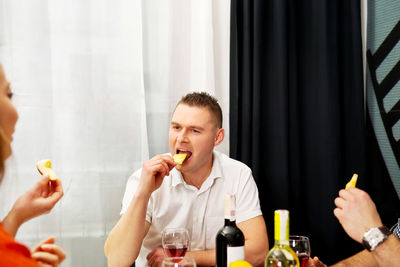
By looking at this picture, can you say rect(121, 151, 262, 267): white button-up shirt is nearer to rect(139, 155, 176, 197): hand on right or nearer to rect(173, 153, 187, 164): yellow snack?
rect(173, 153, 187, 164): yellow snack

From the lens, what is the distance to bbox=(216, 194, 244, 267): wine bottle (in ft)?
4.68

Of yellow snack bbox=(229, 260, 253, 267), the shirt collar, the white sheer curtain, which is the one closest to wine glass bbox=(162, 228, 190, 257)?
yellow snack bbox=(229, 260, 253, 267)

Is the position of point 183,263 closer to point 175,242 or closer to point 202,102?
point 175,242

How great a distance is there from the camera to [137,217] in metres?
1.94

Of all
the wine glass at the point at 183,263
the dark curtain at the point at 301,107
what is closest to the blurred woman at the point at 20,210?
the wine glass at the point at 183,263

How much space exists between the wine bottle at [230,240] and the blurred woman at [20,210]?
0.52m

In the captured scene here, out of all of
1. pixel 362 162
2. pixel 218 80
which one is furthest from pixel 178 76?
pixel 362 162

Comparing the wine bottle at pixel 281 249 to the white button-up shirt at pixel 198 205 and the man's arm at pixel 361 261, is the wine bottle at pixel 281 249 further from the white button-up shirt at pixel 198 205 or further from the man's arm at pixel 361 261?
the white button-up shirt at pixel 198 205

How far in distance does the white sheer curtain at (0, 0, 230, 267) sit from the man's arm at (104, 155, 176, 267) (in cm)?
67

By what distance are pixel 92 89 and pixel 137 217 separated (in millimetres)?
953

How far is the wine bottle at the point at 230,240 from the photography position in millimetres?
1428

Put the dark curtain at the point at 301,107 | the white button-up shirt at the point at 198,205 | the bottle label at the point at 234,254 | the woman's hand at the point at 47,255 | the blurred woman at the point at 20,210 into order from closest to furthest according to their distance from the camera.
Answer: the blurred woman at the point at 20,210 → the woman's hand at the point at 47,255 → the bottle label at the point at 234,254 → the white button-up shirt at the point at 198,205 → the dark curtain at the point at 301,107

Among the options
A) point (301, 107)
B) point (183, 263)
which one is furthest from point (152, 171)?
point (301, 107)

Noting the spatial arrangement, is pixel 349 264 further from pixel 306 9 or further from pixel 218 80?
pixel 306 9
